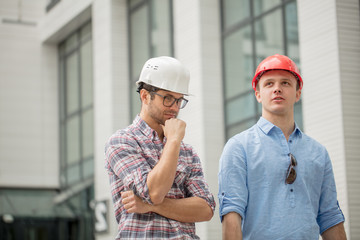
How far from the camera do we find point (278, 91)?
4.25 metres

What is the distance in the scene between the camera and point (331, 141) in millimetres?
11695

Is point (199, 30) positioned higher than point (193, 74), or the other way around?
point (199, 30)

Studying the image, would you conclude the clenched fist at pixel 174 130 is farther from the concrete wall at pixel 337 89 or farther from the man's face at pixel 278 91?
the concrete wall at pixel 337 89

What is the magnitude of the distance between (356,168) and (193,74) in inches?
238

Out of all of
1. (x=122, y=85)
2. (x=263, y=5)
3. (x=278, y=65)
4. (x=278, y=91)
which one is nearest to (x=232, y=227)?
(x=278, y=91)

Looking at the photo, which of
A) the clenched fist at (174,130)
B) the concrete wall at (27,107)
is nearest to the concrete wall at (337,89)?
the clenched fist at (174,130)

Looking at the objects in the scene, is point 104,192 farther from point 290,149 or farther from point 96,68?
point 290,149

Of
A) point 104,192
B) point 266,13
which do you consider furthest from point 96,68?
point 266,13

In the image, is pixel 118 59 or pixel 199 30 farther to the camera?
pixel 118 59

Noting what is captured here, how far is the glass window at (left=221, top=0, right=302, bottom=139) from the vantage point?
1401 centimetres

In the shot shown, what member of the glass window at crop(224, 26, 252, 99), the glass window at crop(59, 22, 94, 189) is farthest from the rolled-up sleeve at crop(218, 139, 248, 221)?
the glass window at crop(59, 22, 94, 189)

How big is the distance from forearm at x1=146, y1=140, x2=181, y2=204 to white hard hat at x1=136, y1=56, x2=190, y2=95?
449 mm

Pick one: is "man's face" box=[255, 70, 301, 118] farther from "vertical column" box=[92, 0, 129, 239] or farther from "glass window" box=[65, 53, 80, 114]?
"glass window" box=[65, 53, 80, 114]

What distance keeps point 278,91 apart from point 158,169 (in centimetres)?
103
